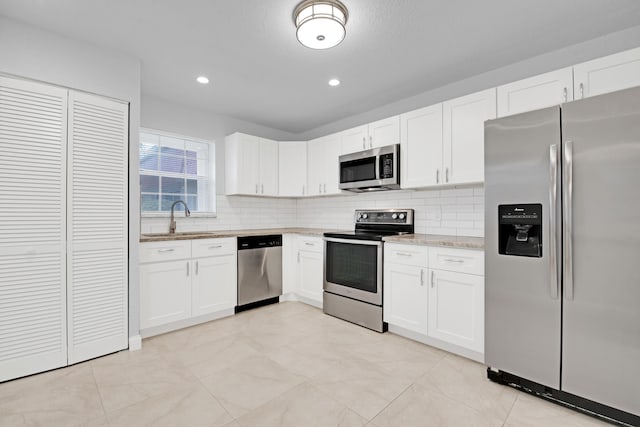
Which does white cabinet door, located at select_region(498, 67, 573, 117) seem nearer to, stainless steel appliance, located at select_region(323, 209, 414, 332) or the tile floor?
stainless steel appliance, located at select_region(323, 209, 414, 332)

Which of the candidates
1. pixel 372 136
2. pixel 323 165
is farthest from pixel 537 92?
pixel 323 165

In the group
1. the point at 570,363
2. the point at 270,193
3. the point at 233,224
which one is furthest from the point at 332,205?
the point at 570,363

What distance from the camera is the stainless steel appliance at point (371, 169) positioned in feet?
10.1

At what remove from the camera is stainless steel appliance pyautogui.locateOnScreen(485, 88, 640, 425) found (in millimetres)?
1544

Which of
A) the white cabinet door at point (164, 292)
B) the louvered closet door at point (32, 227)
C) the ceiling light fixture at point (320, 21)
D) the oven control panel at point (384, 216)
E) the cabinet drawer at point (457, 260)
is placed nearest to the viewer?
the ceiling light fixture at point (320, 21)

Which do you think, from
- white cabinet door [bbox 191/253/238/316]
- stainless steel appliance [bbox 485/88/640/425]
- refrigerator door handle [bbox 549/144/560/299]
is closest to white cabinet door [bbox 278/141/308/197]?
white cabinet door [bbox 191/253/238/316]

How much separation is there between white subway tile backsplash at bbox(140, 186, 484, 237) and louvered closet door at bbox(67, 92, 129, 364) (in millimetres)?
932

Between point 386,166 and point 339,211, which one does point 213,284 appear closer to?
point 339,211

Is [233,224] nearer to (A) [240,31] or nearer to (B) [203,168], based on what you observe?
(B) [203,168]

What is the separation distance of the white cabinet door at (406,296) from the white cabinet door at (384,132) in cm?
132

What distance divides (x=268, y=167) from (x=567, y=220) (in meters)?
3.26

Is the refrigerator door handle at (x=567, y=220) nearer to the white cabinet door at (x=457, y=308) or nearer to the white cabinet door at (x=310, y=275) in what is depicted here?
the white cabinet door at (x=457, y=308)

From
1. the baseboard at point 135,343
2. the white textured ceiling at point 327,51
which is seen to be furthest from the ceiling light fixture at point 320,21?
the baseboard at point 135,343

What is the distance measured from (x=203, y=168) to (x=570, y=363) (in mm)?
3954
